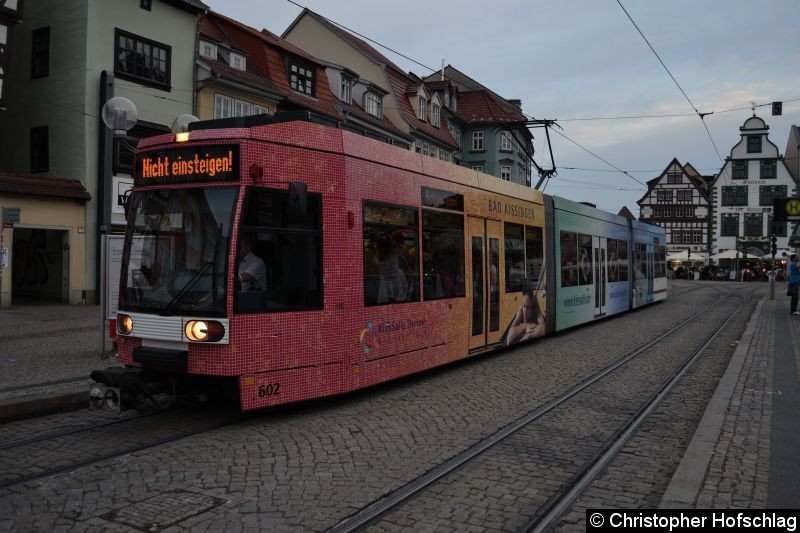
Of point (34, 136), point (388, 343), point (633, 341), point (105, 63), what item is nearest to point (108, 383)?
point (388, 343)

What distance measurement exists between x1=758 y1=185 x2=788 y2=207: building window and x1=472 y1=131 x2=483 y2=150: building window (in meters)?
32.7

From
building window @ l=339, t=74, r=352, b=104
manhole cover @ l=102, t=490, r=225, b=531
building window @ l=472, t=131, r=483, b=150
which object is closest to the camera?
manhole cover @ l=102, t=490, r=225, b=531

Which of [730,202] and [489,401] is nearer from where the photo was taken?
[489,401]

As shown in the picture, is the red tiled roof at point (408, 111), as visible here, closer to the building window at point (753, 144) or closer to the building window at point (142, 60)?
the building window at point (142, 60)

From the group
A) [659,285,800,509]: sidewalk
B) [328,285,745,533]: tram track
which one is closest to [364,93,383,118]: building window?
[328,285,745,533]: tram track

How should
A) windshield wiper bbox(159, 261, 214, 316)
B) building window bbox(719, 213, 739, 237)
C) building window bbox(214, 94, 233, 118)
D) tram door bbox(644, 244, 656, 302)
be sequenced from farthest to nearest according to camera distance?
building window bbox(719, 213, 739, 237), building window bbox(214, 94, 233, 118), tram door bbox(644, 244, 656, 302), windshield wiper bbox(159, 261, 214, 316)

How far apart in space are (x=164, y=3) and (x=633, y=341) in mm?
19632

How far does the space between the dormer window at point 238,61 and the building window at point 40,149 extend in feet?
24.3

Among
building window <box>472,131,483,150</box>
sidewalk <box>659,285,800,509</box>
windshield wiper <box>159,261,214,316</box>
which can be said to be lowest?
sidewalk <box>659,285,800,509</box>

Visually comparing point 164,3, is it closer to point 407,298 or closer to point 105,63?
point 105,63

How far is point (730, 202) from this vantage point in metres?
65.2

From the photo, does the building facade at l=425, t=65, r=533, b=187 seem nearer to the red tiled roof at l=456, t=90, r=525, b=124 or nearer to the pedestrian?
the red tiled roof at l=456, t=90, r=525, b=124

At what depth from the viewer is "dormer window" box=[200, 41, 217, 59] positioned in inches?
1007

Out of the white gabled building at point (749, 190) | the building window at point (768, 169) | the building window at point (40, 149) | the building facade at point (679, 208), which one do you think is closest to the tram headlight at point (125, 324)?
the building window at point (40, 149)
